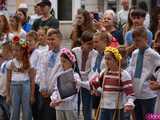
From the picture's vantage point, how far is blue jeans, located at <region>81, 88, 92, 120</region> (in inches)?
358

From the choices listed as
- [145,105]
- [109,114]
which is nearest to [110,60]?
[109,114]

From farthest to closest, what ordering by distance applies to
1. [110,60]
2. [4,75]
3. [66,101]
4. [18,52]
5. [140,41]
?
1. [4,75]
2. [18,52]
3. [66,101]
4. [140,41]
5. [110,60]

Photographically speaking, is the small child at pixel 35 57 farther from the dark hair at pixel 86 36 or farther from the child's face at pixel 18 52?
the dark hair at pixel 86 36

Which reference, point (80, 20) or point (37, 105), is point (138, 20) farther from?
point (37, 105)

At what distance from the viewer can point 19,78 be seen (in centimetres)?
906

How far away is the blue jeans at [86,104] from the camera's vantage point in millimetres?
9094

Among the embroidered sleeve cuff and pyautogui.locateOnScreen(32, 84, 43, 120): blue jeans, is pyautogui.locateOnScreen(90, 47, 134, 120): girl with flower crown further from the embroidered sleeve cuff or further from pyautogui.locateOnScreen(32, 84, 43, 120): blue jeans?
pyautogui.locateOnScreen(32, 84, 43, 120): blue jeans

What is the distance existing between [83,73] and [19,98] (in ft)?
3.52

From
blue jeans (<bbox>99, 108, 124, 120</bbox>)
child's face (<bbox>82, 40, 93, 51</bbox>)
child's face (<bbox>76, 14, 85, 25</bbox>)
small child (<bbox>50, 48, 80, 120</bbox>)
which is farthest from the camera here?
child's face (<bbox>76, 14, 85, 25</bbox>)

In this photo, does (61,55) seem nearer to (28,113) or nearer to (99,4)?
(28,113)

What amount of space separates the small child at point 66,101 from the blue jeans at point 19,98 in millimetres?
922

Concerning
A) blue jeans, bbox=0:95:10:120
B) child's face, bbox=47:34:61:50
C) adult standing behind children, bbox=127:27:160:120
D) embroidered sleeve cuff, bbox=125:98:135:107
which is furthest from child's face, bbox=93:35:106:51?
blue jeans, bbox=0:95:10:120

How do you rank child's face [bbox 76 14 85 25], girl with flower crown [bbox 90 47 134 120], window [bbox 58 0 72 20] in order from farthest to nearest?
window [bbox 58 0 72 20], child's face [bbox 76 14 85 25], girl with flower crown [bbox 90 47 134 120]

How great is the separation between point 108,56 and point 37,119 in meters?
2.47
